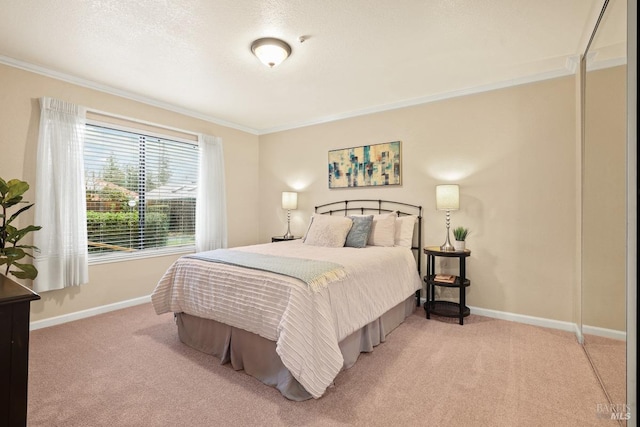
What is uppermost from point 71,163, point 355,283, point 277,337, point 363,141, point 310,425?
point 363,141

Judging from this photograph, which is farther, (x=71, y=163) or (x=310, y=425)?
(x=71, y=163)

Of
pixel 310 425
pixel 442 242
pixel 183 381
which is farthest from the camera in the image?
pixel 442 242

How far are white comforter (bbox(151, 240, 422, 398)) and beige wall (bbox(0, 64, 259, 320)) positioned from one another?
129 centimetres

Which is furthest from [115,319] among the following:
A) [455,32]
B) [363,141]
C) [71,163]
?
[455,32]

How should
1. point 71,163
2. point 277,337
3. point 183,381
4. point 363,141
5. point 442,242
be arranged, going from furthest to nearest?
point 363,141, point 442,242, point 71,163, point 183,381, point 277,337

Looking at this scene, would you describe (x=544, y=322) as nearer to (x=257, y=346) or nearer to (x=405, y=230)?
(x=405, y=230)

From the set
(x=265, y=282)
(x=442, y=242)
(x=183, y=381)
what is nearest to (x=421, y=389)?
(x=265, y=282)

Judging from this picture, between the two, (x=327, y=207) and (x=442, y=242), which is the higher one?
(x=327, y=207)

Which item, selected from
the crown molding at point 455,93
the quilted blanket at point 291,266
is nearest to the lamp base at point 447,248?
A: the quilted blanket at point 291,266

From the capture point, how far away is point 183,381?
2.20m

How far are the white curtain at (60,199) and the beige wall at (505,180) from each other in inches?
133

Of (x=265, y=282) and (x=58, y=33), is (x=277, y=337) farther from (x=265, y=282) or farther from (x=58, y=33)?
(x=58, y=33)

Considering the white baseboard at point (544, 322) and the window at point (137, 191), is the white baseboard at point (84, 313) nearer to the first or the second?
the window at point (137, 191)

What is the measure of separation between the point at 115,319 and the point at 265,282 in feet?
7.52
